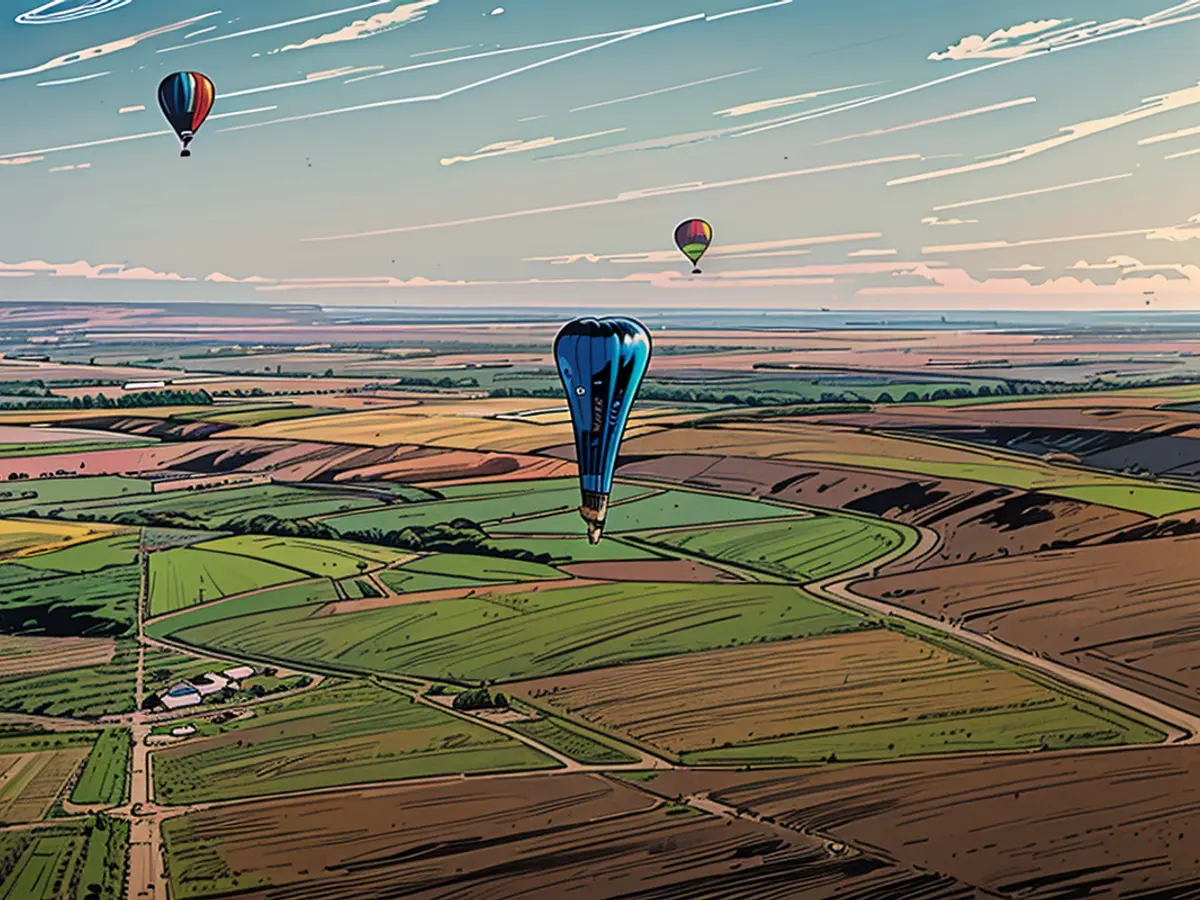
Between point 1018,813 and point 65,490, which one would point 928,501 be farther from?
point 65,490

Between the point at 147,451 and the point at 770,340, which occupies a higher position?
the point at 770,340

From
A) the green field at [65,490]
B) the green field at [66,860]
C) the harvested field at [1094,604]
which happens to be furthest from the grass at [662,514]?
the green field at [66,860]

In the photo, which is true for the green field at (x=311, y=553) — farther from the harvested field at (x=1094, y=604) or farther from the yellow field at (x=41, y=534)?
the harvested field at (x=1094, y=604)

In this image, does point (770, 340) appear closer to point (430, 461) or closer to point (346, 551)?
point (430, 461)

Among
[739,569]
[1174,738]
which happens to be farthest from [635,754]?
[739,569]

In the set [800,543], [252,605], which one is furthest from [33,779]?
[800,543]
